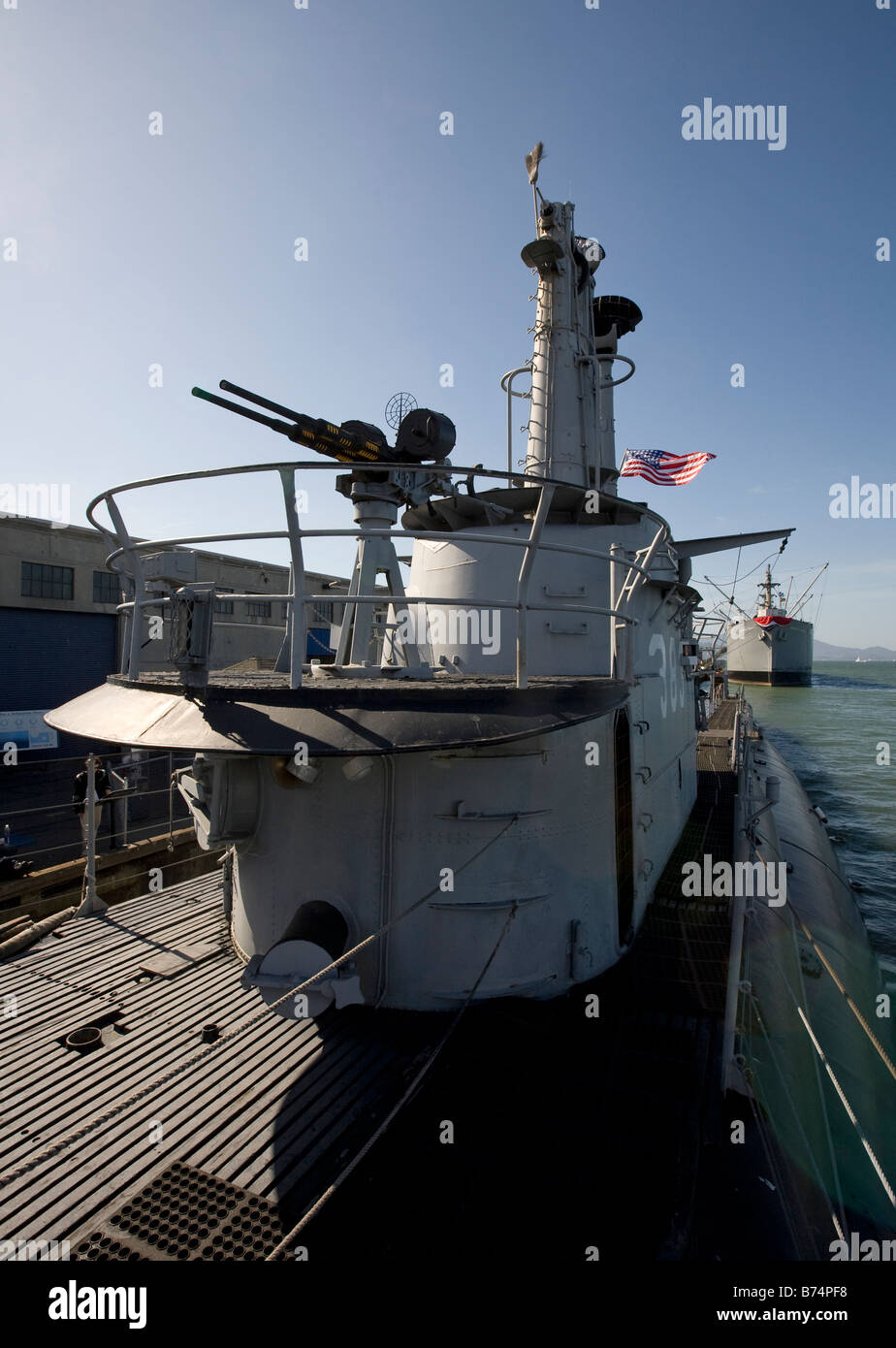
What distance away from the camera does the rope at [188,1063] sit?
4.13 meters

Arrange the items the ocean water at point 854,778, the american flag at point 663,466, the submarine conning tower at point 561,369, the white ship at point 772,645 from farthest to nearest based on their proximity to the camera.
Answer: the white ship at point 772,645 < the ocean water at point 854,778 < the american flag at point 663,466 < the submarine conning tower at point 561,369

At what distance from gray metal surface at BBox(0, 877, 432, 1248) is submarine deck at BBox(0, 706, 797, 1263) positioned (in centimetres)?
2

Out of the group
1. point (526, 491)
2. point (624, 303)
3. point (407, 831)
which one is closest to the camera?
point (407, 831)

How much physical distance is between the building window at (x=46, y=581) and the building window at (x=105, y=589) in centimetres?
98

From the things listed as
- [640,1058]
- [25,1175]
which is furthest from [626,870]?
[25,1175]

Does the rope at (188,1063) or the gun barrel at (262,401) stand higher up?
the gun barrel at (262,401)

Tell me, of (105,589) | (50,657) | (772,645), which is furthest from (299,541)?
(772,645)

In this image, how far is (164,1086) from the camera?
4.78m

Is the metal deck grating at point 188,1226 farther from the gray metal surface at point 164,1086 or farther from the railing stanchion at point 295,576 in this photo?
the railing stanchion at point 295,576

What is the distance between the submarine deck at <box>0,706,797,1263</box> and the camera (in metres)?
3.66

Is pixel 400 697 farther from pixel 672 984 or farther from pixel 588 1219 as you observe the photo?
pixel 672 984

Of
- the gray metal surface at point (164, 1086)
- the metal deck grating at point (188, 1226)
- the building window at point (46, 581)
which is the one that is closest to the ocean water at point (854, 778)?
the gray metal surface at point (164, 1086)
